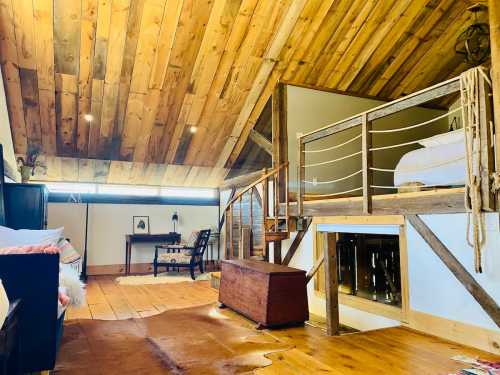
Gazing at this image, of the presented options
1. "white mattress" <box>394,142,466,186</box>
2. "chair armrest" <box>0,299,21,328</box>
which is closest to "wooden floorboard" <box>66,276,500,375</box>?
"white mattress" <box>394,142,466,186</box>

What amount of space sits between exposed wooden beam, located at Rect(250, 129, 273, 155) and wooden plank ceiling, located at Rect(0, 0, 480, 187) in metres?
0.22

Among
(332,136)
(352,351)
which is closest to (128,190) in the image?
A: (332,136)

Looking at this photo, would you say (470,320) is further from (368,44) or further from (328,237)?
(368,44)

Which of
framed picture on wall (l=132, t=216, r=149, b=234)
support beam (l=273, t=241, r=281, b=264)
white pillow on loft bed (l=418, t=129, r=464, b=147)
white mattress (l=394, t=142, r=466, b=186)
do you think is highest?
white pillow on loft bed (l=418, t=129, r=464, b=147)

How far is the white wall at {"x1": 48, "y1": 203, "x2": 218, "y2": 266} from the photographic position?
7.02m

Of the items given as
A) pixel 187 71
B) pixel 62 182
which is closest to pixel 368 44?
pixel 187 71

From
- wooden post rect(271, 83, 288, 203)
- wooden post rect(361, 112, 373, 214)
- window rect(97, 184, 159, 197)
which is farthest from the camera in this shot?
window rect(97, 184, 159, 197)

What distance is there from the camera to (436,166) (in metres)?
3.21

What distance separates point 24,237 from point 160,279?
3344 mm

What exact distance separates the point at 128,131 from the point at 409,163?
4.36 meters

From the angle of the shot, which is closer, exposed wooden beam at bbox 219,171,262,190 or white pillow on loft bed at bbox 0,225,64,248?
white pillow on loft bed at bbox 0,225,64,248

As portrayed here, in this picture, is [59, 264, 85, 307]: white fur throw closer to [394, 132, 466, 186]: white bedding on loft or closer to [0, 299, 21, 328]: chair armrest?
[0, 299, 21, 328]: chair armrest

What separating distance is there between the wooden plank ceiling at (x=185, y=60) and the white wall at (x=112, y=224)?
1.20 m

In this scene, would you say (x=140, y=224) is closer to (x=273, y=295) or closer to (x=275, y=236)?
(x=275, y=236)
